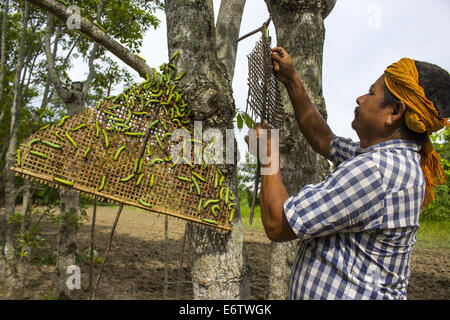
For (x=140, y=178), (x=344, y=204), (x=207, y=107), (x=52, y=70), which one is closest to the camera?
(x=344, y=204)

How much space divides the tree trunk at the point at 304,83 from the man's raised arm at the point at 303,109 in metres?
0.57

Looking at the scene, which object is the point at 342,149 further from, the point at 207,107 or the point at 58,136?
the point at 58,136

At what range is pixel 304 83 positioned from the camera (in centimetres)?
246

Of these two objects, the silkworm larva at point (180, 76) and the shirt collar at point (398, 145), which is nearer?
the shirt collar at point (398, 145)

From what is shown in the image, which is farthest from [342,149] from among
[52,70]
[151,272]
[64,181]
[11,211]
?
[151,272]

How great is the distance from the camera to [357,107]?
1.35m

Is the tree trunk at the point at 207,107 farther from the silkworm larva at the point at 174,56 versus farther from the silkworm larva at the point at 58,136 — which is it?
the silkworm larva at the point at 58,136

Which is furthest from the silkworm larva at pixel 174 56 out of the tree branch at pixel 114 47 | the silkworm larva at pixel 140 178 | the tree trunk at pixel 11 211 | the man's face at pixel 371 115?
the tree trunk at pixel 11 211

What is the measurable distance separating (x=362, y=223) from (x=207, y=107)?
2.88ft

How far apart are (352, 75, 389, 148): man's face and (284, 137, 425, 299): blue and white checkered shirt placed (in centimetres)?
12

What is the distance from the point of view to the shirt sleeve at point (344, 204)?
110 centimetres

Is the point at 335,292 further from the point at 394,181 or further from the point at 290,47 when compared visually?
the point at 290,47

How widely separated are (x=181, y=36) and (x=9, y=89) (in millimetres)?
7534

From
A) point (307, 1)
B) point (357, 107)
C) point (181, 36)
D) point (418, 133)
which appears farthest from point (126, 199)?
point (307, 1)
